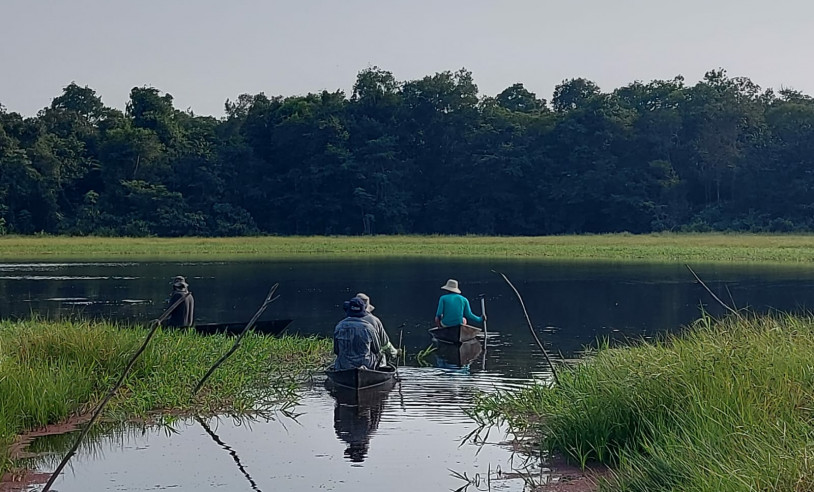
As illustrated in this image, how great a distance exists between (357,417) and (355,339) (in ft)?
5.03

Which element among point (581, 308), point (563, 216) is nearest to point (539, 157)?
point (563, 216)

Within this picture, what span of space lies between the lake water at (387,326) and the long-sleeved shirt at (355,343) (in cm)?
53

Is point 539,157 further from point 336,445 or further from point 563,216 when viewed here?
point 336,445

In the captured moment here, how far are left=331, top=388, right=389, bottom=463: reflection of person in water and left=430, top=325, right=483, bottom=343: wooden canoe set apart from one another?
5130 mm

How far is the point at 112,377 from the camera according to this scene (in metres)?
13.1

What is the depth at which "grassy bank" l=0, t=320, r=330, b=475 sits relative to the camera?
11617mm

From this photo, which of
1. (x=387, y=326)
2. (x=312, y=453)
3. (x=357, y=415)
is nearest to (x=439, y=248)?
(x=387, y=326)

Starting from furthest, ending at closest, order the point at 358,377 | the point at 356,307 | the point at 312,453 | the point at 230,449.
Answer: the point at 356,307 < the point at 358,377 < the point at 230,449 < the point at 312,453

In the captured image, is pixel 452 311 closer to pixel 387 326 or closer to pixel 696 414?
pixel 387 326

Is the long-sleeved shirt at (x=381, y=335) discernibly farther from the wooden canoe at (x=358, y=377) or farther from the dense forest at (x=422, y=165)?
the dense forest at (x=422, y=165)

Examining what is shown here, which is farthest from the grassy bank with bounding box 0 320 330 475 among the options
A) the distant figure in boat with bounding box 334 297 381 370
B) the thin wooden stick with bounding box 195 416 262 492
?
the distant figure in boat with bounding box 334 297 381 370

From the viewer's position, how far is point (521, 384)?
Answer: 50.4ft

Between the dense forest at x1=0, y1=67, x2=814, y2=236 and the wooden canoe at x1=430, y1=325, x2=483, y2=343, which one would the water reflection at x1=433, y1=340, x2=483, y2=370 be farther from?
the dense forest at x1=0, y1=67, x2=814, y2=236

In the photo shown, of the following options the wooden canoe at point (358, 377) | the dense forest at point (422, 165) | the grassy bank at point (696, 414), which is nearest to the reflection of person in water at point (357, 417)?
the wooden canoe at point (358, 377)
